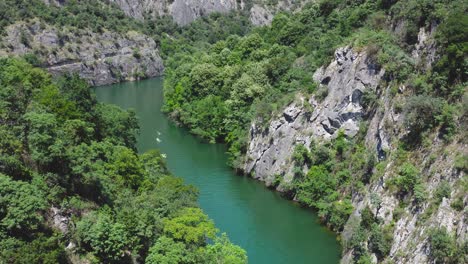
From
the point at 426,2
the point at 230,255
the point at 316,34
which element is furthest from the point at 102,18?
the point at 230,255

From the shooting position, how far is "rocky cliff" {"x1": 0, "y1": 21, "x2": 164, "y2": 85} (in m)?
123

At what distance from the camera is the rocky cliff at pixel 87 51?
123125 millimetres

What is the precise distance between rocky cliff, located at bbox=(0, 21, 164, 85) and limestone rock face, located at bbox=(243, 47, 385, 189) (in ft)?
244

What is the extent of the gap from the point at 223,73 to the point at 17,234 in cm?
5618

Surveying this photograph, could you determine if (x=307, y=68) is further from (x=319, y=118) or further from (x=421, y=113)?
(x=421, y=113)

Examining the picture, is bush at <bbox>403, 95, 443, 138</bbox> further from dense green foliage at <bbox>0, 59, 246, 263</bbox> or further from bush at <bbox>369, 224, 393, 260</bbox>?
dense green foliage at <bbox>0, 59, 246, 263</bbox>

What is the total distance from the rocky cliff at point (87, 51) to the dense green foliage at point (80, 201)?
8067cm

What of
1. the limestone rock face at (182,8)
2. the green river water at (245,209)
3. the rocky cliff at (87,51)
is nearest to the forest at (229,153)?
the green river water at (245,209)

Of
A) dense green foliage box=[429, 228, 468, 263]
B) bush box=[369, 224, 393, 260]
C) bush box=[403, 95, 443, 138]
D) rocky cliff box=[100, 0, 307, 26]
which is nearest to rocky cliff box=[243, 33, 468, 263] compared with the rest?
bush box=[369, 224, 393, 260]

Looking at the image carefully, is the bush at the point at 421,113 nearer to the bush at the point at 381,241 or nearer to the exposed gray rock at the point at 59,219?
the bush at the point at 381,241

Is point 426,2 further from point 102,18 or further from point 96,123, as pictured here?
point 102,18

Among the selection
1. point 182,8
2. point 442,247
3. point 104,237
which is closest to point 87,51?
point 182,8

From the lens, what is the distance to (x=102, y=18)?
5768 inches

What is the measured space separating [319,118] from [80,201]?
30364 millimetres
